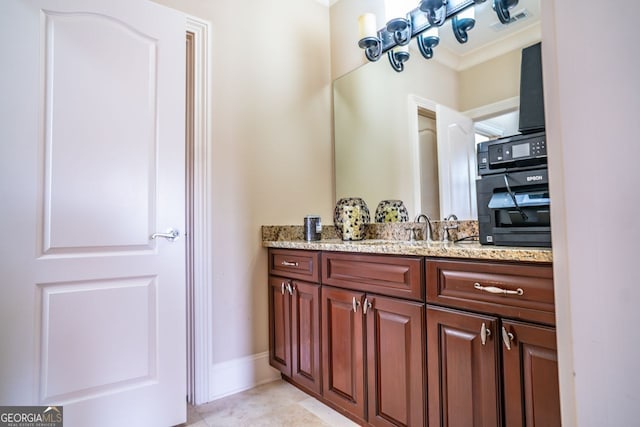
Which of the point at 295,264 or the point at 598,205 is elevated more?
the point at 598,205

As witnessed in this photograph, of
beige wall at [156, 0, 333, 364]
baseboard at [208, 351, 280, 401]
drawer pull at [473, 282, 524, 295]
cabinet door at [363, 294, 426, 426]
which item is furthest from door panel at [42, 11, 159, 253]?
drawer pull at [473, 282, 524, 295]

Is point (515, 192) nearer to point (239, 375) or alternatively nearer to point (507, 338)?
point (507, 338)

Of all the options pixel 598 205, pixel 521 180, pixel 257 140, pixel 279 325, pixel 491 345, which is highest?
pixel 257 140

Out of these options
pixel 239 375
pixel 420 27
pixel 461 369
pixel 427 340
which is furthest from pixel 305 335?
pixel 420 27

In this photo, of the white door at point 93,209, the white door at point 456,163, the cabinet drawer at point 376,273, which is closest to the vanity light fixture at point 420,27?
the white door at point 456,163

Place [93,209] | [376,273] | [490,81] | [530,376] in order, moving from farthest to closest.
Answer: [490,81] → [93,209] → [376,273] → [530,376]

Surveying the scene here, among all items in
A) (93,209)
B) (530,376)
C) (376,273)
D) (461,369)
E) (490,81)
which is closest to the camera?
(530,376)

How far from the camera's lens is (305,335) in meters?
1.81

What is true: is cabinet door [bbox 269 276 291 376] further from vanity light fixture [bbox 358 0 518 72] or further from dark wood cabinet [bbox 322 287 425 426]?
vanity light fixture [bbox 358 0 518 72]

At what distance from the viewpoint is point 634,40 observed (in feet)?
1.43

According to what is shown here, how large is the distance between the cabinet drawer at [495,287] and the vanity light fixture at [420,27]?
4.14ft

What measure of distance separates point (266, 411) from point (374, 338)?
808 millimetres

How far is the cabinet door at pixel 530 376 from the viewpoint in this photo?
3.06ft

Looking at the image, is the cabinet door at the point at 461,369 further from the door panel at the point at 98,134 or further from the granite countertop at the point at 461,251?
the door panel at the point at 98,134
